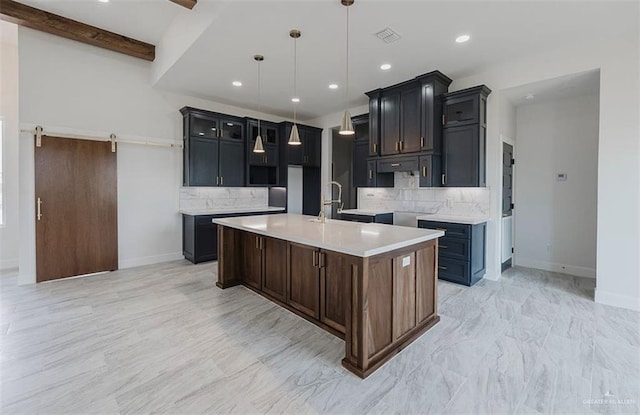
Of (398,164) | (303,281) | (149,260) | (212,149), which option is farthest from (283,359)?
→ (212,149)

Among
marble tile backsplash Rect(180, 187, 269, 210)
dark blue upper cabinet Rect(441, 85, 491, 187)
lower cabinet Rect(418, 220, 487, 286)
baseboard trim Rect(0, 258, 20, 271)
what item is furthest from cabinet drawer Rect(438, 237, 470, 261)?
baseboard trim Rect(0, 258, 20, 271)

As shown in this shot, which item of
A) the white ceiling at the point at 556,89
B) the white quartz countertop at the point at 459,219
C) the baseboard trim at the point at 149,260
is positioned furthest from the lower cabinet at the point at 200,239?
the white ceiling at the point at 556,89

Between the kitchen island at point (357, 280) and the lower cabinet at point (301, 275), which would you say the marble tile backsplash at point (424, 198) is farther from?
the lower cabinet at point (301, 275)

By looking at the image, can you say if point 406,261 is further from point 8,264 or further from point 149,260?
point 8,264

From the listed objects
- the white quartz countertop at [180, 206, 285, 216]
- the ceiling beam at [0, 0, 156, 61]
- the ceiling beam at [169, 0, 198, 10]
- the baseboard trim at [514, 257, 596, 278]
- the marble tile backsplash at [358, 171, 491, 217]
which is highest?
the ceiling beam at [0, 0, 156, 61]

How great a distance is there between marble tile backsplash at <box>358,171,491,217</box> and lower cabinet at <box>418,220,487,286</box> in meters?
0.38

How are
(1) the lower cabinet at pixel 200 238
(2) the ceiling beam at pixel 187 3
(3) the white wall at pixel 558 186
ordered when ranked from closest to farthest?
(2) the ceiling beam at pixel 187 3
(3) the white wall at pixel 558 186
(1) the lower cabinet at pixel 200 238

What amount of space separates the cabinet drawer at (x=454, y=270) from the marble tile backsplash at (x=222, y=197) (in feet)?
12.6

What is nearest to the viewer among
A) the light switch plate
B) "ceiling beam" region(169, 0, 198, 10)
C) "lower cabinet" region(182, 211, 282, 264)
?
the light switch plate

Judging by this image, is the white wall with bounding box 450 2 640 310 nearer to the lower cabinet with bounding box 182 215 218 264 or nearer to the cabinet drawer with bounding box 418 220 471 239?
the cabinet drawer with bounding box 418 220 471 239

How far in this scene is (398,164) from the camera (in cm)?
471

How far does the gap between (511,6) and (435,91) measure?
1.55m

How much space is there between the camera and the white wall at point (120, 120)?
3990mm

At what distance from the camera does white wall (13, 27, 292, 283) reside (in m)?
3.99
